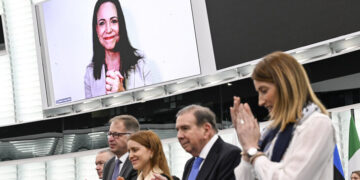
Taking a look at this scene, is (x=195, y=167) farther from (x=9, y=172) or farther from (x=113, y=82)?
(x=9, y=172)

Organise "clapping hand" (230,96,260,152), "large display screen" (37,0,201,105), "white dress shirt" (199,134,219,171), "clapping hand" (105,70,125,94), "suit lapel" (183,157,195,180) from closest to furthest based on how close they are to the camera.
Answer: "clapping hand" (230,96,260,152)
"white dress shirt" (199,134,219,171)
"suit lapel" (183,157,195,180)
"large display screen" (37,0,201,105)
"clapping hand" (105,70,125,94)

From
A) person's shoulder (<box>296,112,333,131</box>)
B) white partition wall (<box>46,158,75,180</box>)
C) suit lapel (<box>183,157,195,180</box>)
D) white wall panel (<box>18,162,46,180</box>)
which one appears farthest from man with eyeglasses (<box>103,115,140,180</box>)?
white wall panel (<box>18,162,46,180</box>)

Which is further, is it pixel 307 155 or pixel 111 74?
pixel 111 74

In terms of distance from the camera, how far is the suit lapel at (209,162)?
336 centimetres

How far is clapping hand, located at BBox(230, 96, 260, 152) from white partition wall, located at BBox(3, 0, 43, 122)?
9.88 metres

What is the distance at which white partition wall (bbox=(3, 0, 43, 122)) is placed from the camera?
1200cm

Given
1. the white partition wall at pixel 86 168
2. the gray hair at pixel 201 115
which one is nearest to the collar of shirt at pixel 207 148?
the gray hair at pixel 201 115

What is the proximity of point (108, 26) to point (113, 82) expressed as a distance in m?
0.90

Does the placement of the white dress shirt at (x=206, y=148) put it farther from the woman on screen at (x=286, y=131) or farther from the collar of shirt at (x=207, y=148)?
the woman on screen at (x=286, y=131)

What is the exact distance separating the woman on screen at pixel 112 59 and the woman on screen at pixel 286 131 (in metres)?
6.52

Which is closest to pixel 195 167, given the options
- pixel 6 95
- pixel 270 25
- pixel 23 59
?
pixel 270 25

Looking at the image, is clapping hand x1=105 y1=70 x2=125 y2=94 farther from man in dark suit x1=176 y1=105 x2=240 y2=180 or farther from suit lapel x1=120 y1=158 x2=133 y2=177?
man in dark suit x1=176 y1=105 x2=240 y2=180

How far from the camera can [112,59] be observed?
9406 millimetres

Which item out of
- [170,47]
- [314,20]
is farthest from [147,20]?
[314,20]
